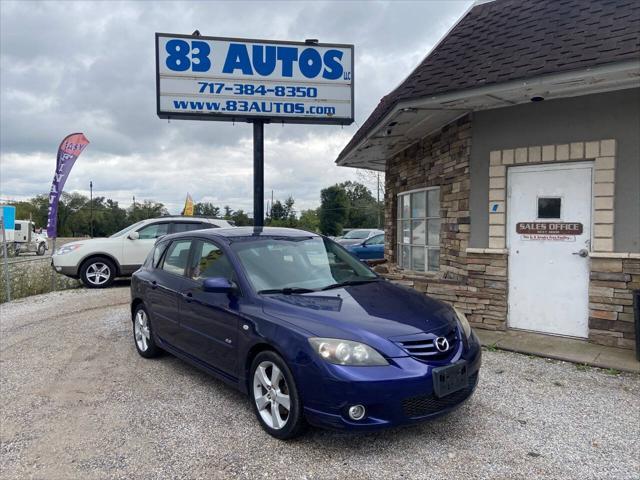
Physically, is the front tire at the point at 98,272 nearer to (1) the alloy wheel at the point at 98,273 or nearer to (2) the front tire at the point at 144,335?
(1) the alloy wheel at the point at 98,273

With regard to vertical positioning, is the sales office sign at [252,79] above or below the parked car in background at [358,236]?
above

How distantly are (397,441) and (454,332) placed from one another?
89 cm

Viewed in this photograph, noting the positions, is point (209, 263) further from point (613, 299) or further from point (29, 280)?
point (29, 280)

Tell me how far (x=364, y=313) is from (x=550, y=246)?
3.58 meters

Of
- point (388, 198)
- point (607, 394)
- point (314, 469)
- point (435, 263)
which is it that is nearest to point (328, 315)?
point (314, 469)

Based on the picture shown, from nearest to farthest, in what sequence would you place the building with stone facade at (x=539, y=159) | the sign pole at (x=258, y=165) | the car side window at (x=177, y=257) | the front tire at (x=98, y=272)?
the car side window at (x=177, y=257) < the building with stone facade at (x=539, y=159) < the sign pole at (x=258, y=165) < the front tire at (x=98, y=272)

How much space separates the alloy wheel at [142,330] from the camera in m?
5.45

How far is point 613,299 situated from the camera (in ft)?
17.9

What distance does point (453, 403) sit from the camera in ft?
10.8

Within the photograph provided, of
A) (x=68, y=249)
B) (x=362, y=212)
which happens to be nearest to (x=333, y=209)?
(x=362, y=212)

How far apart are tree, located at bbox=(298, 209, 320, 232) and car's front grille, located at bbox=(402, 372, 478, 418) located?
55.4 metres

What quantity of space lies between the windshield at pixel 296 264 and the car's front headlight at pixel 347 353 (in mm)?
906

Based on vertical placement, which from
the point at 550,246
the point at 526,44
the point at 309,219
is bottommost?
the point at 550,246

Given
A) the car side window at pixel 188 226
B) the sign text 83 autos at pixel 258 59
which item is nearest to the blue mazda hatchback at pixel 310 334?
the sign text 83 autos at pixel 258 59
